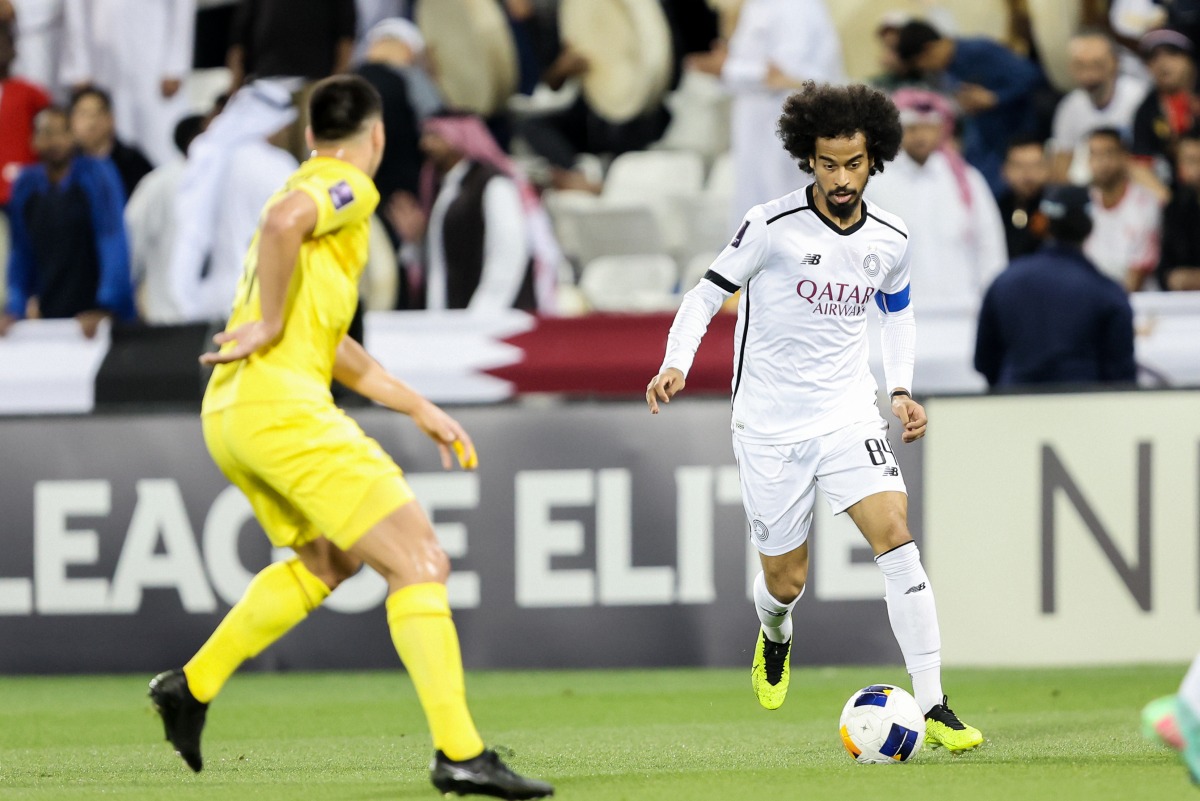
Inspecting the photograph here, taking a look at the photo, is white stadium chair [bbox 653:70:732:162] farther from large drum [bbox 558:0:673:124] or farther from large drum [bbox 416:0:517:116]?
large drum [bbox 416:0:517:116]

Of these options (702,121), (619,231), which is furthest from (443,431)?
(702,121)

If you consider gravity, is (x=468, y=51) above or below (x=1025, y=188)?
above

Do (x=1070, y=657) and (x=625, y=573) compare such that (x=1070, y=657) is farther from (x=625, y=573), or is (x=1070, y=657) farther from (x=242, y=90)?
(x=242, y=90)

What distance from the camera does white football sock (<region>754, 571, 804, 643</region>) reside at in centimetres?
694

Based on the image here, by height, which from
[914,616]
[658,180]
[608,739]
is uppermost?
[658,180]

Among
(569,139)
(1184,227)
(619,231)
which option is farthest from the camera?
(569,139)

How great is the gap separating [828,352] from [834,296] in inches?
8.4

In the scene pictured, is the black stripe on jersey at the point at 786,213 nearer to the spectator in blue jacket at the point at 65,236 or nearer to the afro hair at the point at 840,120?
the afro hair at the point at 840,120

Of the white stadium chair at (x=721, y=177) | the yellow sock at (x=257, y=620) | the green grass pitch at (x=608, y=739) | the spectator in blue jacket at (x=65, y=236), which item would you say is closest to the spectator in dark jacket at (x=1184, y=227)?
the green grass pitch at (x=608, y=739)

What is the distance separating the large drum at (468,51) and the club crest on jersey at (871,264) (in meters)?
7.92

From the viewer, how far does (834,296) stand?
6.43m

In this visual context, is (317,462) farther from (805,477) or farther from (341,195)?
(805,477)

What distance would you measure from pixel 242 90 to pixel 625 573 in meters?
4.01

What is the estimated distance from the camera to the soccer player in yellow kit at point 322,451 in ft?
16.3
